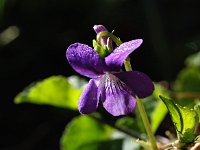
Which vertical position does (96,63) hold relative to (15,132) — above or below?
above

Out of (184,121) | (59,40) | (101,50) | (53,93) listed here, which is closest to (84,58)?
(101,50)

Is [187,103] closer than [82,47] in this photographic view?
No

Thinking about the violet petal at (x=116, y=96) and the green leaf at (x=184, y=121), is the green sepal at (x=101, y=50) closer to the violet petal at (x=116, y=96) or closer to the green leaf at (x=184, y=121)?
the violet petal at (x=116, y=96)

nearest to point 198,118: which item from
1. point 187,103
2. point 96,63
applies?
point 96,63

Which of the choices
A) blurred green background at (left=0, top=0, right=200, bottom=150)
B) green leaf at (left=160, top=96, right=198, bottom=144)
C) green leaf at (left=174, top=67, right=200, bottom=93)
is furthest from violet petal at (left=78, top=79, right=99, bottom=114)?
blurred green background at (left=0, top=0, right=200, bottom=150)

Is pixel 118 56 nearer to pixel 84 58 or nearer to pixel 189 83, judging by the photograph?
pixel 84 58

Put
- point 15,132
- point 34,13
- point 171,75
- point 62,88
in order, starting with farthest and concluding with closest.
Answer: point 34,13, point 171,75, point 15,132, point 62,88

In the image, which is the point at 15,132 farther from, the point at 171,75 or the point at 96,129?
the point at 171,75
